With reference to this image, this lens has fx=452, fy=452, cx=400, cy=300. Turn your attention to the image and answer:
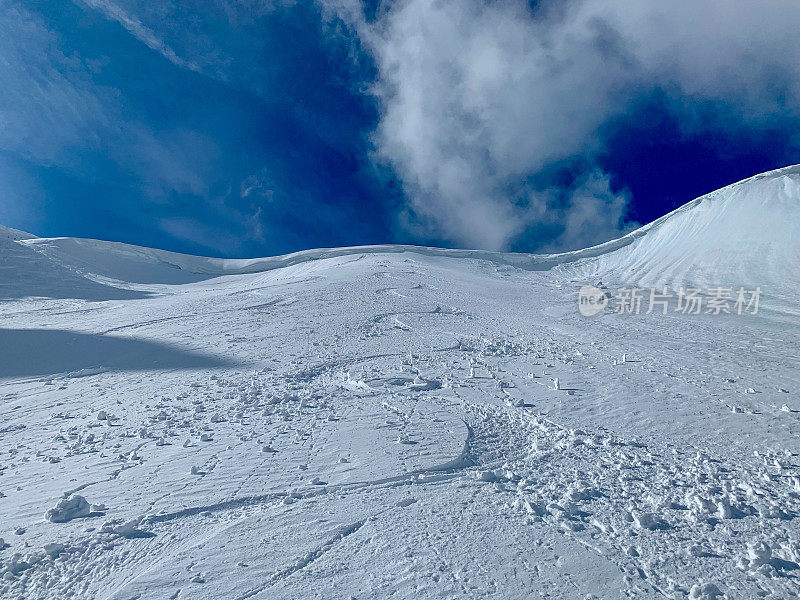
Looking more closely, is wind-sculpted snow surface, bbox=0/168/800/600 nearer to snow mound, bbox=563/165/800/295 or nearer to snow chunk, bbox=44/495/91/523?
snow chunk, bbox=44/495/91/523

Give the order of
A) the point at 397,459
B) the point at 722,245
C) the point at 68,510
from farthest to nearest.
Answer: the point at 722,245 < the point at 397,459 < the point at 68,510

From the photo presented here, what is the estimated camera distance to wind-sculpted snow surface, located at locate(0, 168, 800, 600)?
313 cm

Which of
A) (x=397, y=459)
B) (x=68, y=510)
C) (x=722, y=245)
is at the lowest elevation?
(x=68, y=510)

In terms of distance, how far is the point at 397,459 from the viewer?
4.70 meters

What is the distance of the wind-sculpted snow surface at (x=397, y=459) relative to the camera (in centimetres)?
313

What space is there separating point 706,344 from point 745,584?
8502 mm

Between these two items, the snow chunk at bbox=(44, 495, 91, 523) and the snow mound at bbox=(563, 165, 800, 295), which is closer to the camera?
the snow chunk at bbox=(44, 495, 91, 523)

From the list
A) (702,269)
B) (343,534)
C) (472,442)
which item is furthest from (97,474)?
(702,269)

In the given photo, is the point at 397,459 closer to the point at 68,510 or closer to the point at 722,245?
the point at 68,510

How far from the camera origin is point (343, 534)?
351cm

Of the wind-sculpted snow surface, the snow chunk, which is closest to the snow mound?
the wind-sculpted snow surface

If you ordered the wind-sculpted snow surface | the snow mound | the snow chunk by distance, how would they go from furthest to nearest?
the snow mound < the snow chunk < the wind-sculpted snow surface

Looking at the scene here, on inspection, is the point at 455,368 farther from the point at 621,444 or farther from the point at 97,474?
the point at 97,474

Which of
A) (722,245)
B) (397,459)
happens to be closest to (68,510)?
(397,459)
